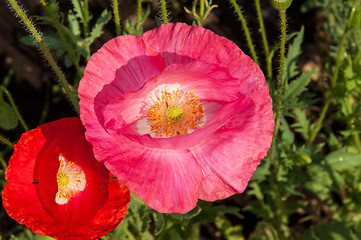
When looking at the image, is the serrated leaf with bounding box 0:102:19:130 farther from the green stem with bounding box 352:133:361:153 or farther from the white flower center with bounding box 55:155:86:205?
the green stem with bounding box 352:133:361:153

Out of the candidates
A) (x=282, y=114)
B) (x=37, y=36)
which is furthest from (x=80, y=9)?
(x=282, y=114)

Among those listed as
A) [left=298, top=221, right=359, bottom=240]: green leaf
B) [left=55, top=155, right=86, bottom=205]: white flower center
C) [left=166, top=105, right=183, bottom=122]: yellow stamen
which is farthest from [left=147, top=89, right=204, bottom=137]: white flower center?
[left=298, top=221, right=359, bottom=240]: green leaf

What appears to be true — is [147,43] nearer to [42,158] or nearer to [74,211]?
[42,158]

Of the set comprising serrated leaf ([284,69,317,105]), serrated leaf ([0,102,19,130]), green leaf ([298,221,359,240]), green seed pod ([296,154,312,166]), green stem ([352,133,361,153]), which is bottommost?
green leaf ([298,221,359,240])

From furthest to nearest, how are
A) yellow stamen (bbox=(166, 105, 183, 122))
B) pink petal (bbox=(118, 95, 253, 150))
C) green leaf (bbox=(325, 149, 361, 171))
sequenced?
green leaf (bbox=(325, 149, 361, 171)) < yellow stamen (bbox=(166, 105, 183, 122)) < pink petal (bbox=(118, 95, 253, 150))

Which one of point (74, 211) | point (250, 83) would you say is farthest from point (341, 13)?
point (74, 211)

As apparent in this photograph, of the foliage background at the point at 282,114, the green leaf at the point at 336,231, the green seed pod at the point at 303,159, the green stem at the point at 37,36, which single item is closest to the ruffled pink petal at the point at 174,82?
the green stem at the point at 37,36
